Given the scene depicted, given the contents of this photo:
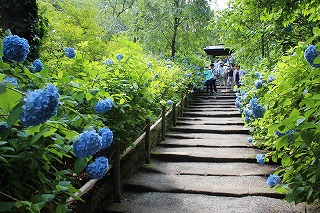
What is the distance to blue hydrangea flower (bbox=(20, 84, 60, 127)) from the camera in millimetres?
1041

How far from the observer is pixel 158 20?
11852 mm

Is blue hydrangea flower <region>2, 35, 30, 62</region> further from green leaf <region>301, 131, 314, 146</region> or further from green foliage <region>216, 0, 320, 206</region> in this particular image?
green leaf <region>301, 131, 314, 146</region>

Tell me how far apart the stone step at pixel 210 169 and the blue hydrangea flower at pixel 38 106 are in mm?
3663

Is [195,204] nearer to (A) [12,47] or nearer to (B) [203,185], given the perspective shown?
(B) [203,185]

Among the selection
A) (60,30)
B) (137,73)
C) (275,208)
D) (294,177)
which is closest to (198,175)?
(275,208)

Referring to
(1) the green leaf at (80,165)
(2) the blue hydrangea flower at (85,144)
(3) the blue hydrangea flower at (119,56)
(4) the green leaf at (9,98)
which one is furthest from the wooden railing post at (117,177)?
(4) the green leaf at (9,98)

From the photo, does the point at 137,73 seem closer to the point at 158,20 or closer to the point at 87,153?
the point at 87,153

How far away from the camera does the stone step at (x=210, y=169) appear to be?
4488 millimetres

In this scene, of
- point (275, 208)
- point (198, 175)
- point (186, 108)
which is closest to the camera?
point (275, 208)

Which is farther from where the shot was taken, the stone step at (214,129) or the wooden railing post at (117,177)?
the stone step at (214,129)

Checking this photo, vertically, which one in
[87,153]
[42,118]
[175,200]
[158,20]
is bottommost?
[175,200]

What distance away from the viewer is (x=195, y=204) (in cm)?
354

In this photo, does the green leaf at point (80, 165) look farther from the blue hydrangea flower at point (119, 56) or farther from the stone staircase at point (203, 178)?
the blue hydrangea flower at point (119, 56)

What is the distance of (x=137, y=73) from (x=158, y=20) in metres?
8.70
